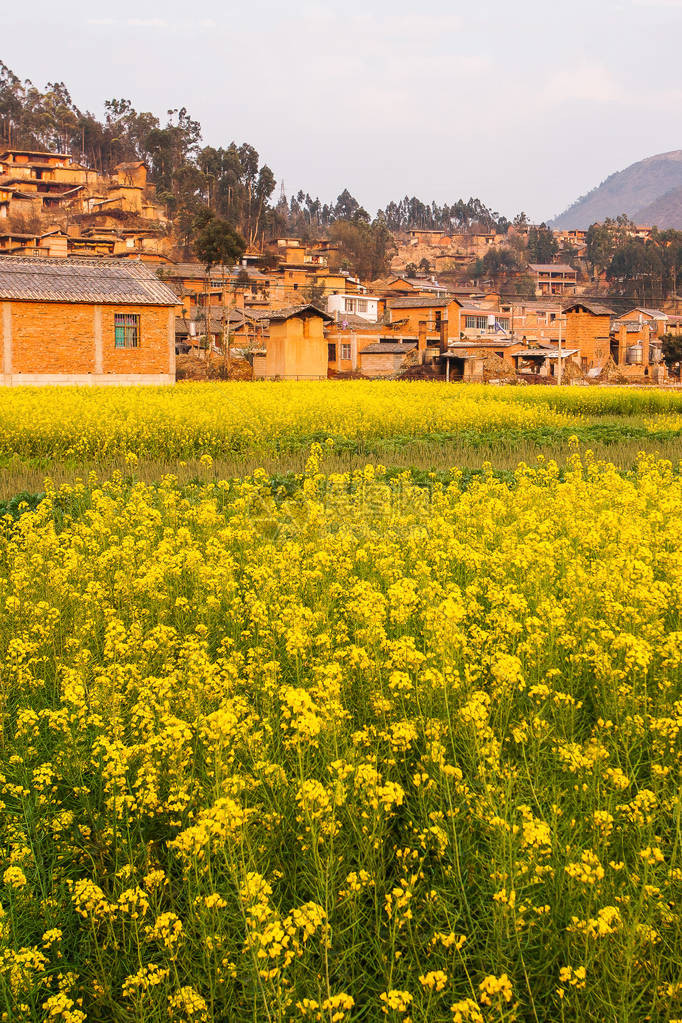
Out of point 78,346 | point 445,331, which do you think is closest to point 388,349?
point 445,331

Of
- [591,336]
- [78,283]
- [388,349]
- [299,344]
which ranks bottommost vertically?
[299,344]

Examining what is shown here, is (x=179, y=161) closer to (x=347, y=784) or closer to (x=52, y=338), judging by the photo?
(x=52, y=338)

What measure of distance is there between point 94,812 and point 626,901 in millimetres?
2024

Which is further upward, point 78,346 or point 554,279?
point 554,279

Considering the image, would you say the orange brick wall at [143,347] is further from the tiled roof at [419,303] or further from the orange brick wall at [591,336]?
the orange brick wall at [591,336]

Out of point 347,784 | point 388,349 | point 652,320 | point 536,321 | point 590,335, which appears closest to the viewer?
point 347,784

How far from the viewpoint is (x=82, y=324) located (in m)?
28.9

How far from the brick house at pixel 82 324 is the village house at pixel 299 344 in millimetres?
9036

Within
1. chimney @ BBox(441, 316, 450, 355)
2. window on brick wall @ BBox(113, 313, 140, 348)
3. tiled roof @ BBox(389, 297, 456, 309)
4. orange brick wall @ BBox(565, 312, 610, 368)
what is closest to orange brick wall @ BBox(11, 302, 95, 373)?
window on brick wall @ BBox(113, 313, 140, 348)

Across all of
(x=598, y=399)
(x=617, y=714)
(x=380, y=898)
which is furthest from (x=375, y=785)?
(x=598, y=399)

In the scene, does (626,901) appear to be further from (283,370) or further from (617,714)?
(283,370)

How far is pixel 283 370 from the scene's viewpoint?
4056cm

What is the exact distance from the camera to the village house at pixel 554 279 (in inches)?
3802

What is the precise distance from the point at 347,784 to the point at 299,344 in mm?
37976
